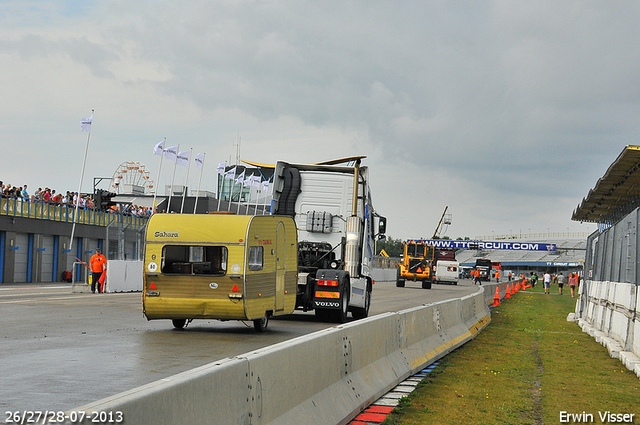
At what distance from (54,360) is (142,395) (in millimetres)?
7539

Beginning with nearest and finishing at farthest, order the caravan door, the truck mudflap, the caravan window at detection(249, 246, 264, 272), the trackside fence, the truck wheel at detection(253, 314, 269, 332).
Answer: the trackside fence → the caravan window at detection(249, 246, 264, 272) → the truck wheel at detection(253, 314, 269, 332) → the caravan door → the truck mudflap

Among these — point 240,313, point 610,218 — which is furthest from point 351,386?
point 610,218

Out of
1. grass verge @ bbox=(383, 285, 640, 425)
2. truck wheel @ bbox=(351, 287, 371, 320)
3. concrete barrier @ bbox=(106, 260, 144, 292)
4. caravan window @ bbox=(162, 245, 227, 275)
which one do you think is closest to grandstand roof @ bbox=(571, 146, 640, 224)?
grass verge @ bbox=(383, 285, 640, 425)

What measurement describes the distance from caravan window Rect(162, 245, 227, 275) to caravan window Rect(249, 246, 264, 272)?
61cm

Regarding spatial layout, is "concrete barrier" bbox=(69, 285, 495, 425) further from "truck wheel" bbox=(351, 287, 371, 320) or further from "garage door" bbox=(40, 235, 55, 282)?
"garage door" bbox=(40, 235, 55, 282)

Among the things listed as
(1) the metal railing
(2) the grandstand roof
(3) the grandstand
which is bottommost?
(3) the grandstand

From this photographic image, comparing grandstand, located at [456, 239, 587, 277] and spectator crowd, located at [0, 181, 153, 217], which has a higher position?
spectator crowd, located at [0, 181, 153, 217]

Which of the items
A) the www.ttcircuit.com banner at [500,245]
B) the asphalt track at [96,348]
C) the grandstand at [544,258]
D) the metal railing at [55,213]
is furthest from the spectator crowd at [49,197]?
the grandstand at [544,258]

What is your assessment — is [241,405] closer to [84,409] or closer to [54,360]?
[84,409]

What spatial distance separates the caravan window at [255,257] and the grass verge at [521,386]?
13.3 feet

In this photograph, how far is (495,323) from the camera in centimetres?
2319

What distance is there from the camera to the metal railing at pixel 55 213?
42.1 metres

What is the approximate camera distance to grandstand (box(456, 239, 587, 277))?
14675 centimetres

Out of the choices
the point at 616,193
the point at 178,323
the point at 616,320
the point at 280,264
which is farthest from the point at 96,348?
the point at 616,193
